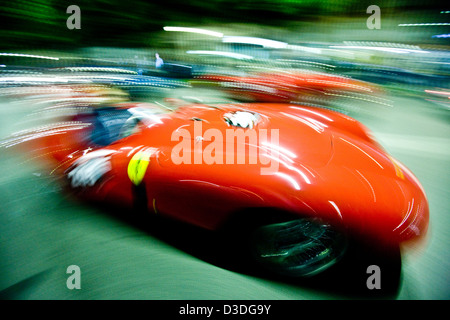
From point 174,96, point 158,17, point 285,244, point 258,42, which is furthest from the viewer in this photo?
point 158,17

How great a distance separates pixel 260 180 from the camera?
139cm

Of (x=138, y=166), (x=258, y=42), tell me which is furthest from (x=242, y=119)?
(x=258, y=42)

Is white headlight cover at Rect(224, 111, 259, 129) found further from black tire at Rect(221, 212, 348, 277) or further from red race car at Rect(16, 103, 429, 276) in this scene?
black tire at Rect(221, 212, 348, 277)

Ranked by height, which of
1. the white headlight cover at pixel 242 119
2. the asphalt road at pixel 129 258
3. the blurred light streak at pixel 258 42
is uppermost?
the blurred light streak at pixel 258 42

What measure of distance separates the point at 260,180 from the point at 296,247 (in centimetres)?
52

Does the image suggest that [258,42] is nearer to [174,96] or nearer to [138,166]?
[174,96]

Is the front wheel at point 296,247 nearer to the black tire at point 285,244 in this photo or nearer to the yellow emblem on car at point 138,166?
the black tire at point 285,244

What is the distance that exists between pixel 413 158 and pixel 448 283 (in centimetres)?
154

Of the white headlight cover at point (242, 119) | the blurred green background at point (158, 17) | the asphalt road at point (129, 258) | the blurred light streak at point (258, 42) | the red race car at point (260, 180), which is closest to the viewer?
the red race car at point (260, 180)

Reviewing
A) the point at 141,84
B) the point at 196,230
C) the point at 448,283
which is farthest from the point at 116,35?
the point at 448,283

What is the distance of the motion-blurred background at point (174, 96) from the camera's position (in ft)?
5.15

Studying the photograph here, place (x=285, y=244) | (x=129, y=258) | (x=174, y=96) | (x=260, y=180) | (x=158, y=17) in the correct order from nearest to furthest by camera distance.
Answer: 1. (x=260, y=180)
2. (x=285, y=244)
3. (x=129, y=258)
4. (x=174, y=96)
5. (x=158, y=17)

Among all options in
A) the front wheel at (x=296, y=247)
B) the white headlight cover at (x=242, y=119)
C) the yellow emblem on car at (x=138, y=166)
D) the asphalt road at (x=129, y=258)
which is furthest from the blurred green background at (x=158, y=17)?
the yellow emblem on car at (x=138, y=166)

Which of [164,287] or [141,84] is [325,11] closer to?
[141,84]
